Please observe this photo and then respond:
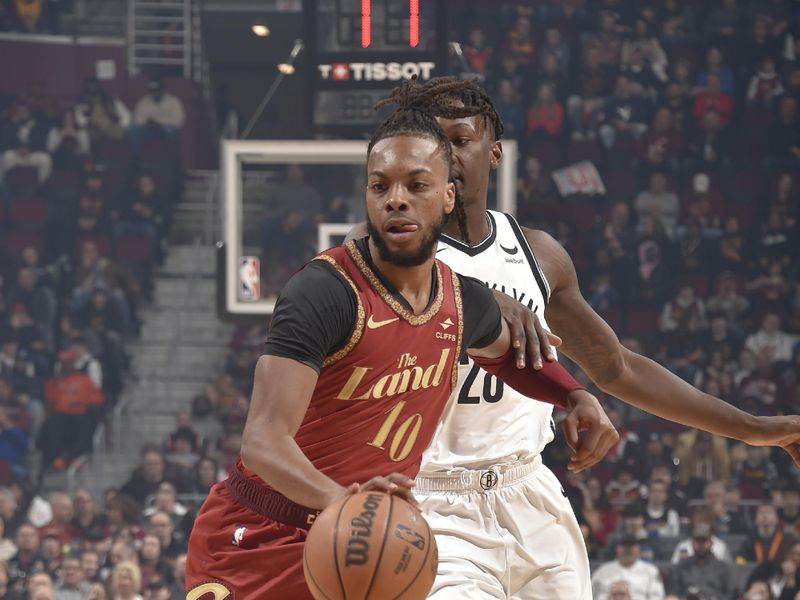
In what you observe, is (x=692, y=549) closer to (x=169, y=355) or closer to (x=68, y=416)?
(x=169, y=355)

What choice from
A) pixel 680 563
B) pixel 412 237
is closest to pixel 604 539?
pixel 680 563

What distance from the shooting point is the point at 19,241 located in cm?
1183

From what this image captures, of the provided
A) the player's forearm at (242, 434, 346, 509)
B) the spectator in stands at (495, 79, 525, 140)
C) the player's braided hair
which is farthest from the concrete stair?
the player's forearm at (242, 434, 346, 509)

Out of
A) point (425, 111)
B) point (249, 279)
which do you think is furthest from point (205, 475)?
point (425, 111)

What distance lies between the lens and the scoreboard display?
7668 millimetres

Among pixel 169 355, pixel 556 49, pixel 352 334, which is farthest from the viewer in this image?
pixel 556 49

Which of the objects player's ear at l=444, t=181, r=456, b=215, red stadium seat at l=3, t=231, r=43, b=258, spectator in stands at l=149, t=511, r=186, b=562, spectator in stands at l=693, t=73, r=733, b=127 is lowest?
spectator in stands at l=149, t=511, r=186, b=562

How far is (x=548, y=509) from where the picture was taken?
3.64m

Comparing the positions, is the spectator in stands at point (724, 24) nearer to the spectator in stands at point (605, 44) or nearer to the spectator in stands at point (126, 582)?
the spectator in stands at point (605, 44)

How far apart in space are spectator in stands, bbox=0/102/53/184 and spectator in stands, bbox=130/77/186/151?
91 centimetres

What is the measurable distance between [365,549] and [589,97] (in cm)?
1014

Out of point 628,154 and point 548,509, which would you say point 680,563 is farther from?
point 548,509

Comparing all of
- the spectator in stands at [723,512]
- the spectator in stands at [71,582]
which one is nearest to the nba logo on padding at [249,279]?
the spectator in stands at [71,582]

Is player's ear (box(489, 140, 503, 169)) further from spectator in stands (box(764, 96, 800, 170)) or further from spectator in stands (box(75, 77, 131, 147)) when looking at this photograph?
spectator in stands (box(75, 77, 131, 147))
